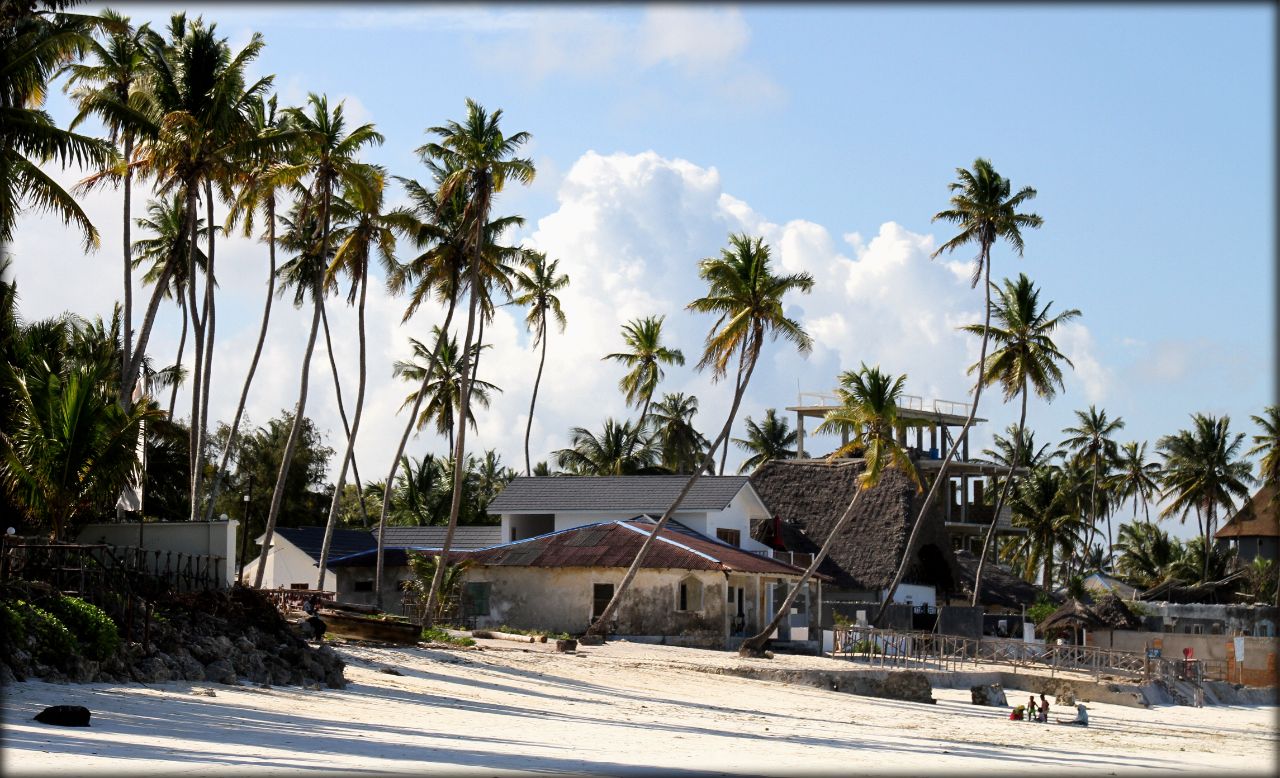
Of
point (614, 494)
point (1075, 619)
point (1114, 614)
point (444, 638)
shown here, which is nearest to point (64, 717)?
point (444, 638)

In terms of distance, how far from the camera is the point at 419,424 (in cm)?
5888

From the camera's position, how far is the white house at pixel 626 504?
47969 mm

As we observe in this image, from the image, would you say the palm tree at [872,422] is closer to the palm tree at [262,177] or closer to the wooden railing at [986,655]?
the wooden railing at [986,655]

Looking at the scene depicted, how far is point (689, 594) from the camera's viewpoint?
41.3 meters

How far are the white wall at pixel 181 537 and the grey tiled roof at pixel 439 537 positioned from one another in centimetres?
2587

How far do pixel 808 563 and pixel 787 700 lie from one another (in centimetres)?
2288

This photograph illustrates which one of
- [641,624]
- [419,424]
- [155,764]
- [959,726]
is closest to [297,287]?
[419,424]

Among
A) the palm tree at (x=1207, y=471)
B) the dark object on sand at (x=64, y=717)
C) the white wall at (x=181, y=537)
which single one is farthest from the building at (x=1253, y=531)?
the dark object on sand at (x=64, y=717)

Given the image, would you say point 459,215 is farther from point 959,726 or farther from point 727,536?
point 959,726

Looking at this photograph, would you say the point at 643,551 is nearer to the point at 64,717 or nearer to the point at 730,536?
the point at 730,536

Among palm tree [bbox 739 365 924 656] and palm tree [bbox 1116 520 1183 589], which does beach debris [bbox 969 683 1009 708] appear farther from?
palm tree [bbox 1116 520 1183 589]

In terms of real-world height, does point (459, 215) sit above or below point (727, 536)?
above

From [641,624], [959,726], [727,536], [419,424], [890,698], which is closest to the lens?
[959,726]

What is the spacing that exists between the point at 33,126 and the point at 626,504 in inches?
1179
